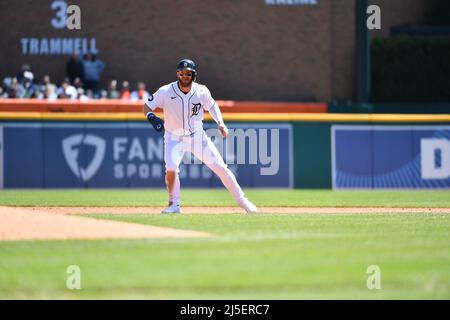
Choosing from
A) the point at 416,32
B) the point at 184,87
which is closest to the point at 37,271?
the point at 184,87

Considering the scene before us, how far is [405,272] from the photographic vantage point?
8289 mm

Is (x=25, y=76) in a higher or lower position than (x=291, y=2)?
lower

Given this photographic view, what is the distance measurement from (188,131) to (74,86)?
1172 centimetres

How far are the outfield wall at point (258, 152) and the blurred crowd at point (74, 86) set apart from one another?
13.1ft

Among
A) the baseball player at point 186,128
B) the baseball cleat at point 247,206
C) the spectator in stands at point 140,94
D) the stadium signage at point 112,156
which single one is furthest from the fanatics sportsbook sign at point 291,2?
the baseball cleat at point 247,206

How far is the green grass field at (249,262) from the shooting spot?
25.0 ft

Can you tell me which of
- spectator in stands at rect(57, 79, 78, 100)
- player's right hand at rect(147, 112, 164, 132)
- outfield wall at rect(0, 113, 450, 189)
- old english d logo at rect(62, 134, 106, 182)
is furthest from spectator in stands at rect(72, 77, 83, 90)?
player's right hand at rect(147, 112, 164, 132)

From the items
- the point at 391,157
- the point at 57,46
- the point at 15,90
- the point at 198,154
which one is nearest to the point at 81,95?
the point at 15,90

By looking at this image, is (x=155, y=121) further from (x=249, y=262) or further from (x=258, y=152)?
(x=258, y=152)

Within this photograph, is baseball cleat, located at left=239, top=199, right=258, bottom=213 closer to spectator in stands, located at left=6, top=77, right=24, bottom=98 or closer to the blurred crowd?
the blurred crowd

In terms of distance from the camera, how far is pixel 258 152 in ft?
66.1

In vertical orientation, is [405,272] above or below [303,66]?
below

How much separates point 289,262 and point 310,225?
307cm
